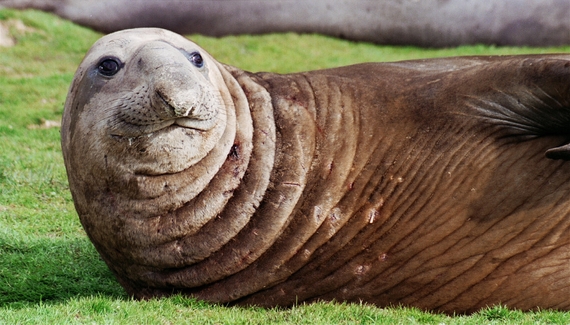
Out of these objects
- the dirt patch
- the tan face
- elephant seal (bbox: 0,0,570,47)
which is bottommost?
the dirt patch

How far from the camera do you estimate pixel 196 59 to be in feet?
18.4

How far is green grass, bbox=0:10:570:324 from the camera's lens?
506cm

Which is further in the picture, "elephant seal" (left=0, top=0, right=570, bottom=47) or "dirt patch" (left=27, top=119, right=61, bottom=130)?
"elephant seal" (left=0, top=0, right=570, bottom=47)

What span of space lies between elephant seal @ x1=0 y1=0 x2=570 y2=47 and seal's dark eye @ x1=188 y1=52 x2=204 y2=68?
876 cm

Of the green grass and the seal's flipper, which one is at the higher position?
the seal's flipper

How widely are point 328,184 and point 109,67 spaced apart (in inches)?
60.2

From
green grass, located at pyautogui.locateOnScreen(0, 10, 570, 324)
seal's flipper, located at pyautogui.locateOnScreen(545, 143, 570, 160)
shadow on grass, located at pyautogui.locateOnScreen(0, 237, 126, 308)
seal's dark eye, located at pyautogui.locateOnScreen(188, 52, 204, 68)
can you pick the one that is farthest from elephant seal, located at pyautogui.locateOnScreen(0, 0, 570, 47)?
seal's flipper, located at pyautogui.locateOnScreen(545, 143, 570, 160)

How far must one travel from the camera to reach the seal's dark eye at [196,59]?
5.59 meters

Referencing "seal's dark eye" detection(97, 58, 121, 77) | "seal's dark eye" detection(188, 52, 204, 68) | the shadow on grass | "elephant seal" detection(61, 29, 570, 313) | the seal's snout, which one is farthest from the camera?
the shadow on grass

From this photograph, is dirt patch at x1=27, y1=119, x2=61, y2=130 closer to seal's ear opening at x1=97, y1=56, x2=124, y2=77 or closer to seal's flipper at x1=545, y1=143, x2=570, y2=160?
seal's ear opening at x1=97, y1=56, x2=124, y2=77

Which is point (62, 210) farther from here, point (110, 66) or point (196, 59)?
point (196, 59)

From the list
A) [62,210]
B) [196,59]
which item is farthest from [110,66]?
[62,210]

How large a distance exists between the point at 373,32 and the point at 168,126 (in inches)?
401

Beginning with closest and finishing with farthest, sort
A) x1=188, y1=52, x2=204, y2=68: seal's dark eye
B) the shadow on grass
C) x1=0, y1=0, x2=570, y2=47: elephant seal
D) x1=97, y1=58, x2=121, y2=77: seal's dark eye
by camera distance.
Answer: x1=97, y1=58, x2=121, y2=77: seal's dark eye → x1=188, y1=52, x2=204, y2=68: seal's dark eye → the shadow on grass → x1=0, y1=0, x2=570, y2=47: elephant seal
